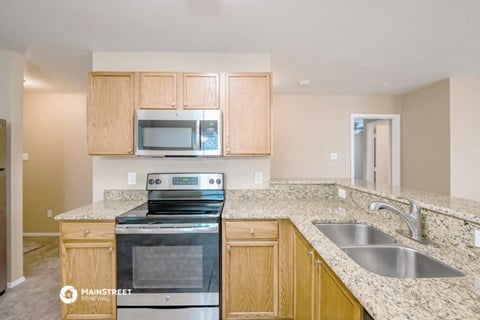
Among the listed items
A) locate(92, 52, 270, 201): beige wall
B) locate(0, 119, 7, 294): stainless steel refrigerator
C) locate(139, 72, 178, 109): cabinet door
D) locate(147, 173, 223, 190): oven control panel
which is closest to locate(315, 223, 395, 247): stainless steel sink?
locate(92, 52, 270, 201): beige wall

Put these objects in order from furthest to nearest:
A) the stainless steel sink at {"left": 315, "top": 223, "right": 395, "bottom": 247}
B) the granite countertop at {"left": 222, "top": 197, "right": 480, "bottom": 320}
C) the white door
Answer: the white door
the stainless steel sink at {"left": 315, "top": 223, "right": 395, "bottom": 247}
the granite countertop at {"left": 222, "top": 197, "right": 480, "bottom": 320}

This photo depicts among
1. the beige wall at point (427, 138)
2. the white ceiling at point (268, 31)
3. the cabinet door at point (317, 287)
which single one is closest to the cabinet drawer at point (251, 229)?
the cabinet door at point (317, 287)

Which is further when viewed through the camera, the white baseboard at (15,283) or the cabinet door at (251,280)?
the white baseboard at (15,283)

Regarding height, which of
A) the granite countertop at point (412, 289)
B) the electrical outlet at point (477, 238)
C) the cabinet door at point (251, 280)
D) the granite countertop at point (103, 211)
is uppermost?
the electrical outlet at point (477, 238)

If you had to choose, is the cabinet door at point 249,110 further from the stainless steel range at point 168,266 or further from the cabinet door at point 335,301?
the cabinet door at point 335,301

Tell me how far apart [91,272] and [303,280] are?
1571 millimetres

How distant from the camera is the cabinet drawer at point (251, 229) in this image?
1.93 m

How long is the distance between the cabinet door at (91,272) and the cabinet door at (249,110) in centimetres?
134

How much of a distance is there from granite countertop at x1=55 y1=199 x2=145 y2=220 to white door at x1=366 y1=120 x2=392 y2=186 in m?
5.01

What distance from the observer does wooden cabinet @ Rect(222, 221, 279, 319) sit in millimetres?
1923

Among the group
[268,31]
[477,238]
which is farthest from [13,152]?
[477,238]

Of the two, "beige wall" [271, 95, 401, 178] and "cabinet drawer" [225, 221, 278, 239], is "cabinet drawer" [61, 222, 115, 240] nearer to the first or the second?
"cabinet drawer" [225, 221, 278, 239]

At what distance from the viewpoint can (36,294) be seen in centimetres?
239

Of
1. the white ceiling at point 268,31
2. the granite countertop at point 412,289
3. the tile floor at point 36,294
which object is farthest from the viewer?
the tile floor at point 36,294
